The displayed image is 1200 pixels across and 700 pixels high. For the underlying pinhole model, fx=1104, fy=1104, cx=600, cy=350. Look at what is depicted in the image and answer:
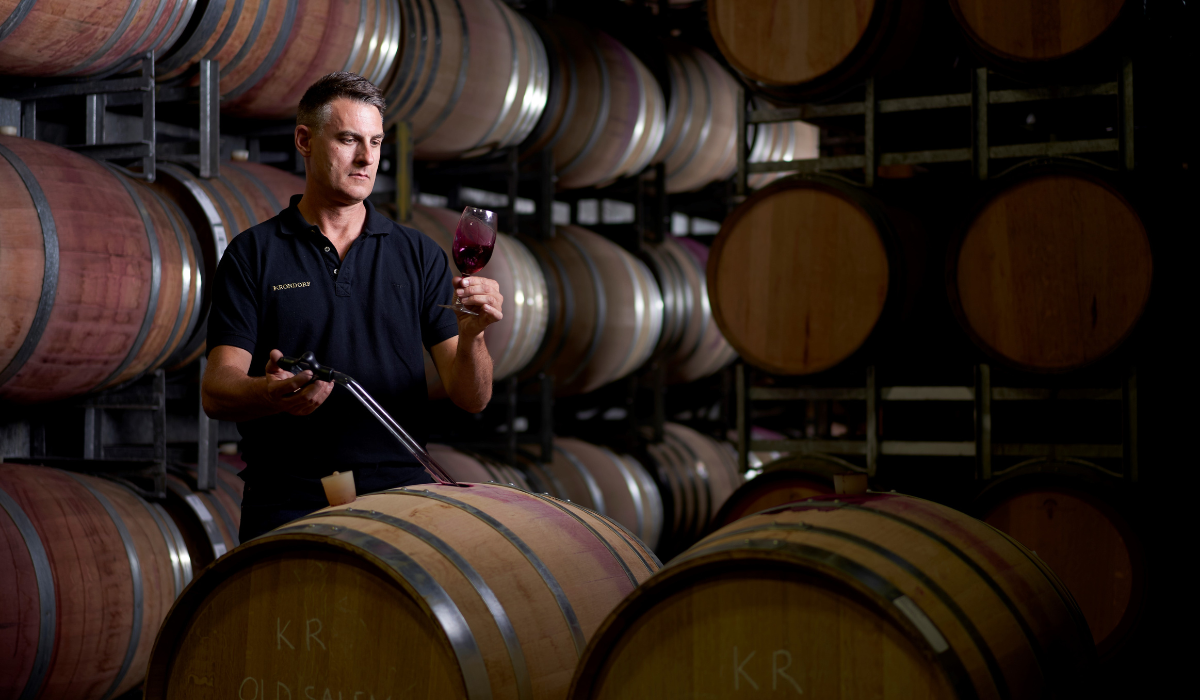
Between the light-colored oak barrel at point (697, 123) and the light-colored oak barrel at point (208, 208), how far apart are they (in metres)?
3.31

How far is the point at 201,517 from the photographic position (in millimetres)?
3814

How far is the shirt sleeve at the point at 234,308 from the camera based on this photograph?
2199mm

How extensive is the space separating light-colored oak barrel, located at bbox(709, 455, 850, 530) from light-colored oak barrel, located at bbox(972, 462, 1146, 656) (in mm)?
593

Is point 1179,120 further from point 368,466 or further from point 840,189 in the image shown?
point 368,466

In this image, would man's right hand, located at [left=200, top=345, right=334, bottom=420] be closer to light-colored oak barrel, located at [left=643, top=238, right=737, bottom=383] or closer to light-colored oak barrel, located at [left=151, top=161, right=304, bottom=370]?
light-colored oak barrel, located at [left=151, top=161, right=304, bottom=370]

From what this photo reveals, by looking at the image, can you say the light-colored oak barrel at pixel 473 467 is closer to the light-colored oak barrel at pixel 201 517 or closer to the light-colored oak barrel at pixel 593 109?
the light-colored oak barrel at pixel 201 517

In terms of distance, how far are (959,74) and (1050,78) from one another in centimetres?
88

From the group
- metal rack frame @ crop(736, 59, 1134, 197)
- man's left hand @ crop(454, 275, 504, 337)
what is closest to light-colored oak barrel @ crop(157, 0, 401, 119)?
metal rack frame @ crop(736, 59, 1134, 197)

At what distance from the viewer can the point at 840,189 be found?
3.95m

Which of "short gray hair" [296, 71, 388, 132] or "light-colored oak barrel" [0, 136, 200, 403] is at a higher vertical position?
"short gray hair" [296, 71, 388, 132]

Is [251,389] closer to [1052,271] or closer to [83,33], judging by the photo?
[83,33]

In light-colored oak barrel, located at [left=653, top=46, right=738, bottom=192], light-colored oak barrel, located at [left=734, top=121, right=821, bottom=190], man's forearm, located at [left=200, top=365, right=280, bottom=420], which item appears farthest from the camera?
light-colored oak barrel, located at [left=734, top=121, right=821, bottom=190]

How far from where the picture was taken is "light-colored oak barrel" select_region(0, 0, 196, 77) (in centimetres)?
325

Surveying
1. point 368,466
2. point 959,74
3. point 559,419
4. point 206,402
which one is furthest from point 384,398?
point 559,419
